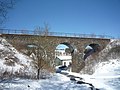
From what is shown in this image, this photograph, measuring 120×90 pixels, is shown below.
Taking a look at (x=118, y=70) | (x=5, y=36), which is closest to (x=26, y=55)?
(x=5, y=36)

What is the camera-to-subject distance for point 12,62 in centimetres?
3362

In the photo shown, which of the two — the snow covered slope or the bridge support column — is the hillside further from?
the snow covered slope

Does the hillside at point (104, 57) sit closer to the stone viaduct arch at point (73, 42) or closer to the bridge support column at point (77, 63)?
the bridge support column at point (77, 63)

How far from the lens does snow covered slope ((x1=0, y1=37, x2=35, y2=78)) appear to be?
31.0 m

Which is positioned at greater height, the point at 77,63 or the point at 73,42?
the point at 73,42

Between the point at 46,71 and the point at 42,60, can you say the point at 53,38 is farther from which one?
the point at 42,60

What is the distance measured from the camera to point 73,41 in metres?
44.6

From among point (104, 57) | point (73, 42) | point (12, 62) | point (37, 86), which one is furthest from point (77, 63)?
point (37, 86)

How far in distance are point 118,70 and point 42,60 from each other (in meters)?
16.3

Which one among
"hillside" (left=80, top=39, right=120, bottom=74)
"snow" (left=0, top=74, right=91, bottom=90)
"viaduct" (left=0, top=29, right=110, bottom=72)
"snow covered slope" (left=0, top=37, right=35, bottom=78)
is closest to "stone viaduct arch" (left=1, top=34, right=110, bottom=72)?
"viaduct" (left=0, top=29, right=110, bottom=72)

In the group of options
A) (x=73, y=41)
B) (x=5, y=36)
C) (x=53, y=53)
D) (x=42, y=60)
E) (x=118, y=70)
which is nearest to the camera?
(x=42, y=60)

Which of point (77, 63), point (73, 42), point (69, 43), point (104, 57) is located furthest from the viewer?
point (104, 57)

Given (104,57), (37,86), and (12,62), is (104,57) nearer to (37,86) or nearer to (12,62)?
(12,62)

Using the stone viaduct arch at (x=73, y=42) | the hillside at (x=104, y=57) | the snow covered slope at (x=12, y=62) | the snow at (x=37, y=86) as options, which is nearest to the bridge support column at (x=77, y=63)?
the stone viaduct arch at (x=73, y=42)
